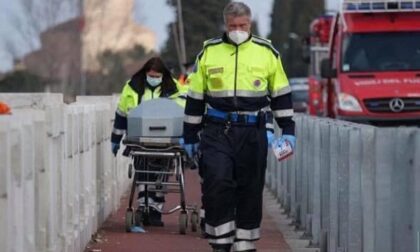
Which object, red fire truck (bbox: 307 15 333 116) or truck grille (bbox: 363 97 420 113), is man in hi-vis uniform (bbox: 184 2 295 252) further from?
red fire truck (bbox: 307 15 333 116)

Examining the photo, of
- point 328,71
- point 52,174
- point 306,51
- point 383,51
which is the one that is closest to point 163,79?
point 52,174

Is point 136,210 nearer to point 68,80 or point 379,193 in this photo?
point 379,193

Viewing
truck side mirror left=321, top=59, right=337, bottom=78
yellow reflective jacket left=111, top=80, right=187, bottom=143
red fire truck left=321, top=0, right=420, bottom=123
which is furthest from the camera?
truck side mirror left=321, top=59, right=337, bottom=78

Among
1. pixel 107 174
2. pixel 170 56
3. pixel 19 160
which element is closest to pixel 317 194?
pixel 107 174

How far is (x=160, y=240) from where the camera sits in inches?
551

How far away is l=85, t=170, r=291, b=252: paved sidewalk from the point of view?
1327 cm

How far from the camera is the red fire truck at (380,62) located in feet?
82.5

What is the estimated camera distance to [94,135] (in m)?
14.6

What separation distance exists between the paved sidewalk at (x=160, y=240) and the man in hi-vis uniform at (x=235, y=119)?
7.16 feet

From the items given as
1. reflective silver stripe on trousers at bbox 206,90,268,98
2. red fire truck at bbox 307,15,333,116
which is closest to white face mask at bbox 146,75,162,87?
reflective silver stripe on trousers at bbox 206,90,268,98

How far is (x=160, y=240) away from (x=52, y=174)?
406 cm

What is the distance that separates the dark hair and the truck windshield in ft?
34.7

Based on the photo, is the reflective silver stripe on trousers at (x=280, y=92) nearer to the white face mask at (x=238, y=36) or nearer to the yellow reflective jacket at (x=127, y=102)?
the white face mask at (x=238, y=36)

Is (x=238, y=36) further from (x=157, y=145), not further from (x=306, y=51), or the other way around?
(x=306, y=51)
